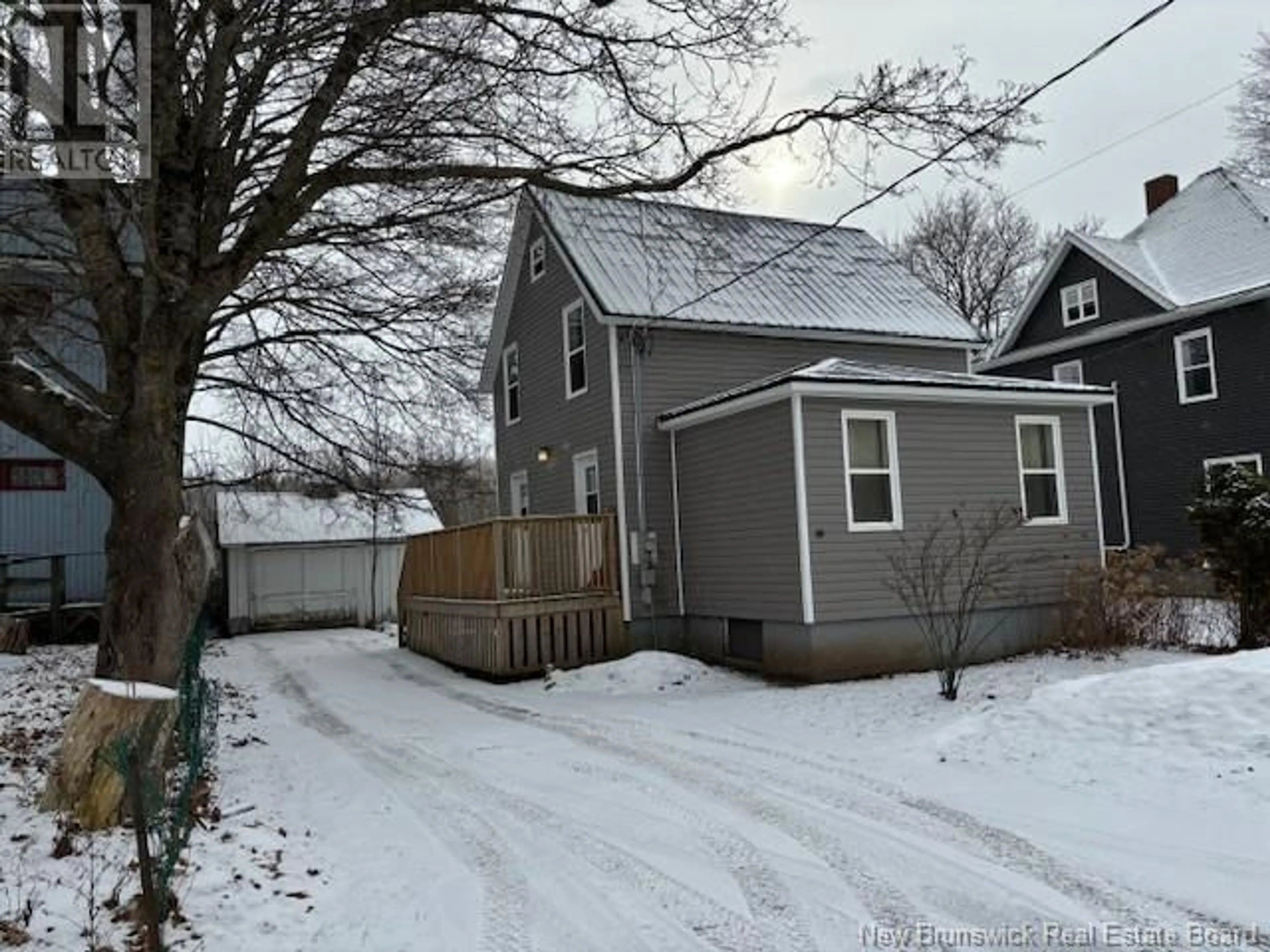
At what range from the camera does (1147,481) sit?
71.9 feet

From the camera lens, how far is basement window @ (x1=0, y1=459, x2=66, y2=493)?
19453 mm

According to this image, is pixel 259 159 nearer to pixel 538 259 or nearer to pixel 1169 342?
pixel 538 259

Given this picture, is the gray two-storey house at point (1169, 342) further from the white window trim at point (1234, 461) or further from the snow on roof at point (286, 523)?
the snow on roof at point (286, 523)

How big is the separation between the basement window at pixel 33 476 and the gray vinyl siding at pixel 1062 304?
75.0 ft

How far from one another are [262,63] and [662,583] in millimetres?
8773

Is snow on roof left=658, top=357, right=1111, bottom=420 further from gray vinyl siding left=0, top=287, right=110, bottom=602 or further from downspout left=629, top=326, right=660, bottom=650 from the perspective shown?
gray vinyl siding left=0, top=287, right=110, bottom=602

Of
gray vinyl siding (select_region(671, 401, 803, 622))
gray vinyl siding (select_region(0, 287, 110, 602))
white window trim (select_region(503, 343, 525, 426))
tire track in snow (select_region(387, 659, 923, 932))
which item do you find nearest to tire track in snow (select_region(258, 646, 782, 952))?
tire track in snow (select_region(387, 659, 923, 932))

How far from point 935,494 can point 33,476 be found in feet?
57.2

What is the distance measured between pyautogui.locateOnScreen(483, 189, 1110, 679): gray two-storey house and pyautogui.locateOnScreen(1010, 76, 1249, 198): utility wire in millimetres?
3546

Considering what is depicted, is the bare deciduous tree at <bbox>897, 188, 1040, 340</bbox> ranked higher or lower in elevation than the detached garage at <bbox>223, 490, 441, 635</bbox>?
higher

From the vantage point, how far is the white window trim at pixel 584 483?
15477 millimetres

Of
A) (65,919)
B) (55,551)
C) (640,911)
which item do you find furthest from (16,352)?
(55,551)

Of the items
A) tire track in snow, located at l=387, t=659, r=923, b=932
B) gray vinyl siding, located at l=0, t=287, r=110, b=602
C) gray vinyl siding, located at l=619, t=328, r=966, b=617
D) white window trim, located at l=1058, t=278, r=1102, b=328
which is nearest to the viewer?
tire track in snow, located at l=387, t=659, r=923, b=932

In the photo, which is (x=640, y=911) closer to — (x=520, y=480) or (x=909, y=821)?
(x=909, y=821)
